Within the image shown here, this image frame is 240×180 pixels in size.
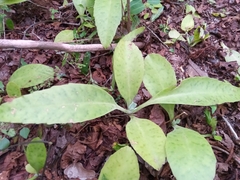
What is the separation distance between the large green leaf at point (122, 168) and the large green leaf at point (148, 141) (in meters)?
0.03

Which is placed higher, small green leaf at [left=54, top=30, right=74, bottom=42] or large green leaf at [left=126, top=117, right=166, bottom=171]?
small green leaf at [left=54, top=30, right=74, bottom=42]

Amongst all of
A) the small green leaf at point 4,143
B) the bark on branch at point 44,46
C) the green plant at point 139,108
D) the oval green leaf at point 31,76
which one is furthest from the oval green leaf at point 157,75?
the small green leaf at point 4,143

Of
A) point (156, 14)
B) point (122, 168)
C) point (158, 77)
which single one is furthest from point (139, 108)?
point (156, 14)

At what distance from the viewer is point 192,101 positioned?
34.9 inches

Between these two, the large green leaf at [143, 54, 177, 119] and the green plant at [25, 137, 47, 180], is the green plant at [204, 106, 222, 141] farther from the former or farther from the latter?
the green plant at [25, 137, 47, 180]

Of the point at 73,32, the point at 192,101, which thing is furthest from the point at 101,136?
the point at 73,32

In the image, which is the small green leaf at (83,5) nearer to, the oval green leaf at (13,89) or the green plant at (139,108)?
the green plant at (139,108)

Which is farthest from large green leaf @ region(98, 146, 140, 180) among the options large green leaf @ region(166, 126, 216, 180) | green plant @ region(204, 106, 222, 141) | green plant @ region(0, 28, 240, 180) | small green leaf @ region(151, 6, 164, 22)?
small green leaf @ region(151, 6, 164, 22)

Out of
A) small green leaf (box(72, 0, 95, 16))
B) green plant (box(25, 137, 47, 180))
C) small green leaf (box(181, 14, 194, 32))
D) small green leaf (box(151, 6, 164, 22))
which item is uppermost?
small green leaf (box(72, 0, 95, 16))

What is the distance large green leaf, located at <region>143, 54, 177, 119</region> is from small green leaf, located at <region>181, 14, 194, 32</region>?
0.42 metres

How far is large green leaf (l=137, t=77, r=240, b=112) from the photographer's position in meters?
0.88

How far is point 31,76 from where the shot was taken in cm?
101

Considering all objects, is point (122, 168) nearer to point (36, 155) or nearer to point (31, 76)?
point (36, 155)

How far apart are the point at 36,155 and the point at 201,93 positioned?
556 mm
